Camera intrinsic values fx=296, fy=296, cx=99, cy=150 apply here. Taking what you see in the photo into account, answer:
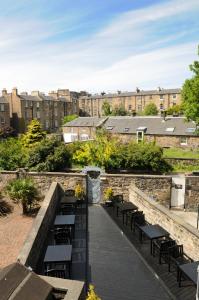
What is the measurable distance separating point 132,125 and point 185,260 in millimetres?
32239

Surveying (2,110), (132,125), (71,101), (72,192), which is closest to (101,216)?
(72,192)

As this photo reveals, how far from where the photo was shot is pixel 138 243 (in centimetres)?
1162

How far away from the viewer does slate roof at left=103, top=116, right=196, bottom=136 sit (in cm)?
3791

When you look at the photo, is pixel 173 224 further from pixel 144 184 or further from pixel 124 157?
pixel 124 157

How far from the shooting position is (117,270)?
955cm

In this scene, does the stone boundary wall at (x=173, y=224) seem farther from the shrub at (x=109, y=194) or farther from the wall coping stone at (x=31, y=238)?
the wall coping stone at (x=31, y=238)

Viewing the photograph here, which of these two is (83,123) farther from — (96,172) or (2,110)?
(96,172)

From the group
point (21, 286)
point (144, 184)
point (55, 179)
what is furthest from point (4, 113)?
point (21, 286)

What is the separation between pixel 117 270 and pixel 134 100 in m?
76.7

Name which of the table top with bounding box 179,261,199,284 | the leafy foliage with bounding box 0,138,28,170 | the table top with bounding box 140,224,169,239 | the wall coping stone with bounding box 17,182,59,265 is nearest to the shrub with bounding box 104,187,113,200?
the wall coping stone with bounding box 17,182,59,265

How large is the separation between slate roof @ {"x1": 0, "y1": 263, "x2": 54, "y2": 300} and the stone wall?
1392 centimetres

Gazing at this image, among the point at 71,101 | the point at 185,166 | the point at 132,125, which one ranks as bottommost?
the point at 185,166

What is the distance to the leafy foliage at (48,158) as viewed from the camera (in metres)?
22.1

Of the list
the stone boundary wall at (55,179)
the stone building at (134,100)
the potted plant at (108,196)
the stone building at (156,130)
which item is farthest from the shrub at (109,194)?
the stone building at (134,100)
